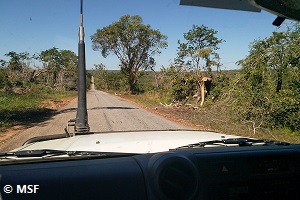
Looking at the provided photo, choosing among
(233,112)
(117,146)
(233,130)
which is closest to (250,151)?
(117,146)

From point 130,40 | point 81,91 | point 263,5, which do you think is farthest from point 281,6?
point 130,40

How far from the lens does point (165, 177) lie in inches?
69.4

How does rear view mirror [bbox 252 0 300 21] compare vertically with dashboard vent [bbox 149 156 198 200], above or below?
above

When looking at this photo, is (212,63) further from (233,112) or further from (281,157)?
(281,157)

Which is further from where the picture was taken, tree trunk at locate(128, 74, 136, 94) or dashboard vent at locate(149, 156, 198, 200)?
tree trunk at locate(128, 74, 136, 94)

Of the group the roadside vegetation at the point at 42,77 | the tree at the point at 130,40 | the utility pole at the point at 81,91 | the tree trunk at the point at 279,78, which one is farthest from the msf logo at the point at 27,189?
the tree at the point at 130,40

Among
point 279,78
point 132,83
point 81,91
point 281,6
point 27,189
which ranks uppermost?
point 281,6

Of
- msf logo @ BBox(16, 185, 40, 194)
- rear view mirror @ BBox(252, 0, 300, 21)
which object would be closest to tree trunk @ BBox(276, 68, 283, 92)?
rear view mirror @ BBox(252, 0, 300, 21)

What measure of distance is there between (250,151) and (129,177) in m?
0.82

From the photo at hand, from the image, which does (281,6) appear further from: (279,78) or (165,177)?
(279,78)

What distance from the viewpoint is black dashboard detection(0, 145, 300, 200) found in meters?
1.62

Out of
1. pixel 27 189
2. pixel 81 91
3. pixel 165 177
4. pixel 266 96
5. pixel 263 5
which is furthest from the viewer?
pixel 266 96

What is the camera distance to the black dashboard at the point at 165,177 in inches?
63.6

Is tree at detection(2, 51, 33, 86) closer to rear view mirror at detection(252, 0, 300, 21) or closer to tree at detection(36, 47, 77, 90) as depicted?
tree at detection(36, 47, 77, 90)
